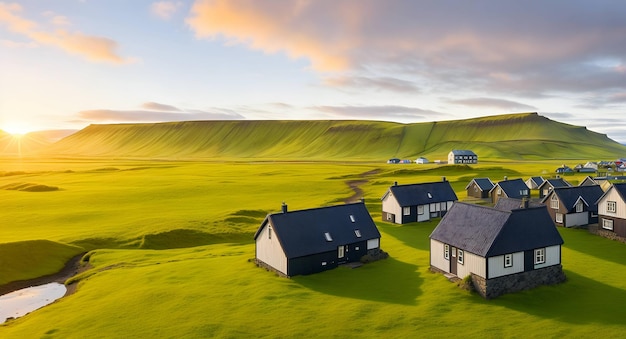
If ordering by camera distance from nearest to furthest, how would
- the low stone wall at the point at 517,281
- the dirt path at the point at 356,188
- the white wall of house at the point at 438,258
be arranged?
the low stone wall at the point at 517,281 < the white wall of house at the point at 438,258 < the dirt path at the point at 356,188

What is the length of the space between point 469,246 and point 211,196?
81479 mm

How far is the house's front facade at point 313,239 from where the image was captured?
43.6 meters

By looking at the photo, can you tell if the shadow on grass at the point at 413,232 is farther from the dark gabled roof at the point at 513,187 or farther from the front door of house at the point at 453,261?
the dark gabled roof at the point at 513,187

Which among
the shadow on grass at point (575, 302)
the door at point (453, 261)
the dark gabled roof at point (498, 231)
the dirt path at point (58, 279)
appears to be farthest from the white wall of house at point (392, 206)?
the dirt path at point (58, 279)

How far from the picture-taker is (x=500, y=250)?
123ft

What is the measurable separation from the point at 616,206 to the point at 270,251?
49.7 meters

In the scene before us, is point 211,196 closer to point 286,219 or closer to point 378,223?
point 378,223

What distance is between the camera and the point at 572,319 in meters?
31.4

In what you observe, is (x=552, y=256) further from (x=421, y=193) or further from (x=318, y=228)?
(x=421, y=193)

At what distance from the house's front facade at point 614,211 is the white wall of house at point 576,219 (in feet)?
15.5

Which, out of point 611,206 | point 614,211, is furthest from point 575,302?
point 611,206

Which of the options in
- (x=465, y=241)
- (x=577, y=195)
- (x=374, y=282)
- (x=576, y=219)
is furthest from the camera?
(x=577, y=195)

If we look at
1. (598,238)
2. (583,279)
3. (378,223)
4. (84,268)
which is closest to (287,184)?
(378,223)

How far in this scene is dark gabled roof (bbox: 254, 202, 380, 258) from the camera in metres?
44.2
